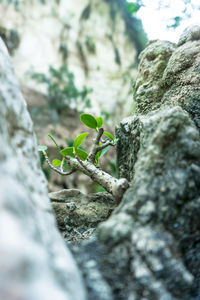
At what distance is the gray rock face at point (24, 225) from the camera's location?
34 cm

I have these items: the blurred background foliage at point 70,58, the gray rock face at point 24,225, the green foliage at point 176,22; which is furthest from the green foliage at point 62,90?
the gray rock face at point 24,225

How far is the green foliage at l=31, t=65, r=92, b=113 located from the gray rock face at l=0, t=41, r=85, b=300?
4.79 metres

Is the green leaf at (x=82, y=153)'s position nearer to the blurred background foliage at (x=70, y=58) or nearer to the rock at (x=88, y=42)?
the blurred background foliage at (x=70, y=58)

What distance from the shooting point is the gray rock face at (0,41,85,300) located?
343 millimetres

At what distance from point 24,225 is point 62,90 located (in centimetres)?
533

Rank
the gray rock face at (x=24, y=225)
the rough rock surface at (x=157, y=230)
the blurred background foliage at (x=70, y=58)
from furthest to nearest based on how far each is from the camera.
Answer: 1. the blurred background foliage at (x=70, y=58)
2. the rough rock surface at (x=157, y=230)
3. the gray rock face at (x=24, y=225)

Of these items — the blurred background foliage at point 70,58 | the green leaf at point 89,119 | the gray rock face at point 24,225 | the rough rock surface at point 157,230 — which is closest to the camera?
the gray rock face at point 24,225

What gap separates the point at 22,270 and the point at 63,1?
22.9ft

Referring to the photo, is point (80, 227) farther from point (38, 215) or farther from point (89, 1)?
point (89, 1)

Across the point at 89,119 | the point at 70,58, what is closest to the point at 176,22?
the point at 89,119

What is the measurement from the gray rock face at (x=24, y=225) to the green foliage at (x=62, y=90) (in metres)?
4.79

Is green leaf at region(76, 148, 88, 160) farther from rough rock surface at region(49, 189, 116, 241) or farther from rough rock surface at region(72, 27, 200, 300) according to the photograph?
rough rock surface at region(72, 27, 200, 300)

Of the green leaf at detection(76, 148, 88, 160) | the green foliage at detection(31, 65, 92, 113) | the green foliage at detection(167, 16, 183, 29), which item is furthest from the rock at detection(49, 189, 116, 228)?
the green foliage at detection(31, 65, 92, 113)

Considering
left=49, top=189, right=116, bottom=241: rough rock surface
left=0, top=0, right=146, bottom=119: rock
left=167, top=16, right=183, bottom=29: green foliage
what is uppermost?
left=0, top=0, right=146, bottom=119: rock
